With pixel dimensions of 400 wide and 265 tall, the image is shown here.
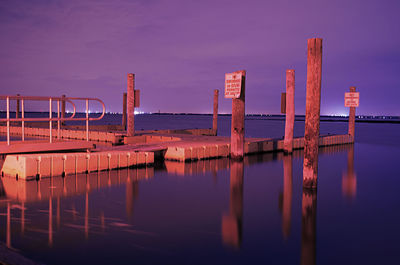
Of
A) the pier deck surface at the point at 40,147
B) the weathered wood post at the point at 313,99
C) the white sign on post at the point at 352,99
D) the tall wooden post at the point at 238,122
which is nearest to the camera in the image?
the weathered wood post at the point at 313,99

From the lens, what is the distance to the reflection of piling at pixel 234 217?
237 inches

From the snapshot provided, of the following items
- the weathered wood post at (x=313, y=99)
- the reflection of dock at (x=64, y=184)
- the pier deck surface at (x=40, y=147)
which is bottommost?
the reflection of dock at (x=64, y=184)

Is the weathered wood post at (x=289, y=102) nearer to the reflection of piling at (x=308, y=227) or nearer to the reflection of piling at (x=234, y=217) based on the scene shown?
the reflection of piling at (x=234, y=217)

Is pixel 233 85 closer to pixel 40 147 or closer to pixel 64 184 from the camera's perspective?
pixel 64 184

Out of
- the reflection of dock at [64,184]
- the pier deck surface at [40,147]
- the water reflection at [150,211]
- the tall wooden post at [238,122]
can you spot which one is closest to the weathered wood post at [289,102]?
the tall wooden post at [238,122]

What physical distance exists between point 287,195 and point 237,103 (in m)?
4.38

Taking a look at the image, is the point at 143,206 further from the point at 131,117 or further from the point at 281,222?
the point at 131,117

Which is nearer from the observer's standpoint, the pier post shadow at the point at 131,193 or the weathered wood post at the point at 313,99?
the pier post shadow at the point at 131,193

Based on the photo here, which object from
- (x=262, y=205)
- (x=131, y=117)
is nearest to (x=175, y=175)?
(x=262, y=205)

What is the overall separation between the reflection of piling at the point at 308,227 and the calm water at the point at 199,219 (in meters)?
0.02

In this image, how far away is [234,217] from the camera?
24.1 feet

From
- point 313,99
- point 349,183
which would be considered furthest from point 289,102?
point 313,99

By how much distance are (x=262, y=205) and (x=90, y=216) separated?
394 cm

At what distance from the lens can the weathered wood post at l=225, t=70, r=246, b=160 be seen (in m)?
12.4
